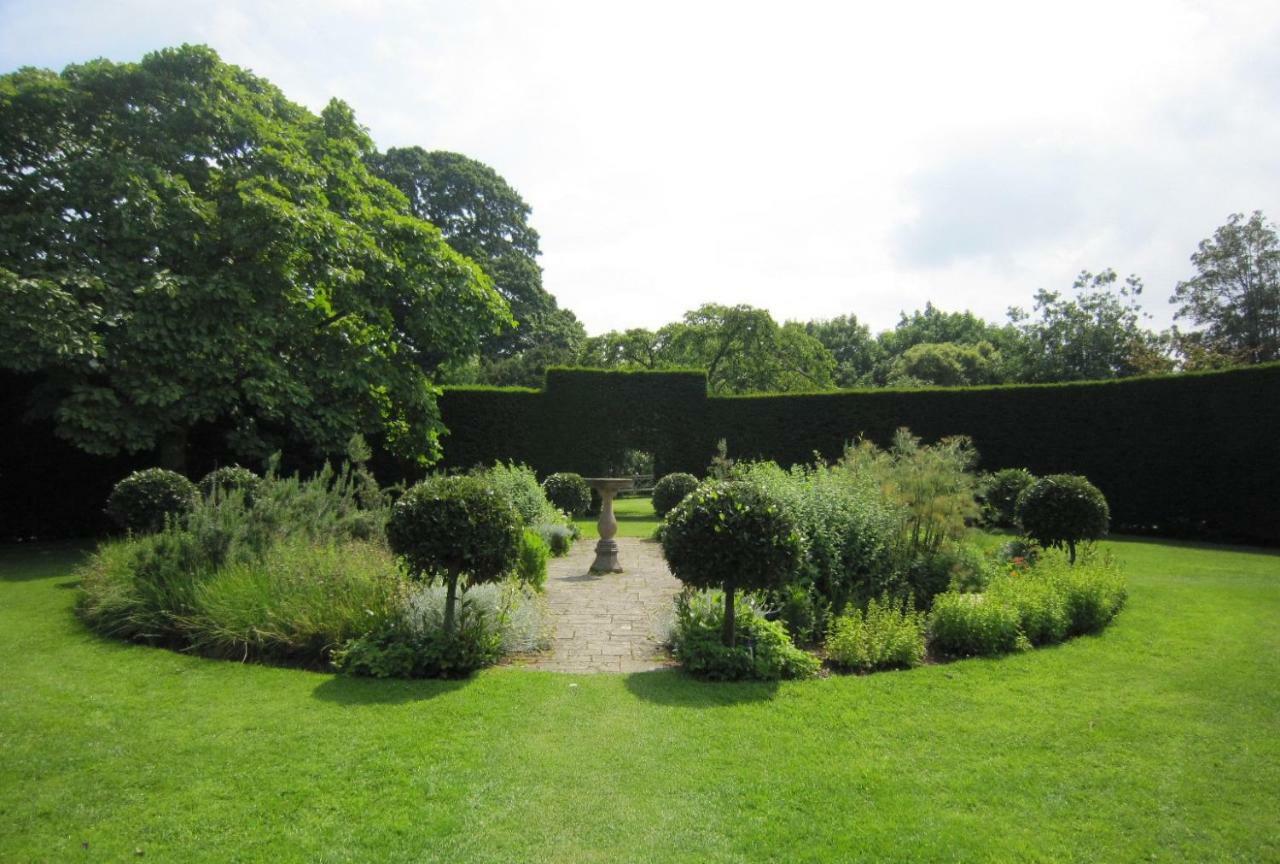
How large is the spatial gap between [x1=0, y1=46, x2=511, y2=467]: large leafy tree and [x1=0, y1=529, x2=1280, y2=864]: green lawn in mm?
6265

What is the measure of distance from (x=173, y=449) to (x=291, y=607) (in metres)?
8.28

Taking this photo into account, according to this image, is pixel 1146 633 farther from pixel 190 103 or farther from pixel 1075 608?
pixel 190 103

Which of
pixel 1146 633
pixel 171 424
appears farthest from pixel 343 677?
pixel 171 424

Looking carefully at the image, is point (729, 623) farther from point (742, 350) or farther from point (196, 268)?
point (742, 350)

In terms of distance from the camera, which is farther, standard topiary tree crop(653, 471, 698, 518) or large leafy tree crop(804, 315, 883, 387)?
large leafy tree crop(804, 315, 883, 387)

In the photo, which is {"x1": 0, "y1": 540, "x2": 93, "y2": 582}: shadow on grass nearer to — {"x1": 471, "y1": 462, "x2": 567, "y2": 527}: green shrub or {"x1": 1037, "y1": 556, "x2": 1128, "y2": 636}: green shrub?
{"x1": 471, "y1": 462, "x2": 567, "y2": 527}: green shrub

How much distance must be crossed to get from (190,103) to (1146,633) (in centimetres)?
1551

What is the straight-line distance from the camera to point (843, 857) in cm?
308

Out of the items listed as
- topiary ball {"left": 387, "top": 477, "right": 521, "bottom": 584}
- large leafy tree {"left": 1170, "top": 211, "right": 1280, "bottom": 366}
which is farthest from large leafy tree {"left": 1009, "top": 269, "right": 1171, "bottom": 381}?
topiary ball {"left": 387, "top": 477, "right": 521, "bottom": 584}

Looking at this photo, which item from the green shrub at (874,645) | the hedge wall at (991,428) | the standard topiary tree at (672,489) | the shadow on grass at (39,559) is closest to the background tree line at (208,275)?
the shadow on grass at (39,559)

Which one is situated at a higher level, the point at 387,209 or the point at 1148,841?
the point at 387,209

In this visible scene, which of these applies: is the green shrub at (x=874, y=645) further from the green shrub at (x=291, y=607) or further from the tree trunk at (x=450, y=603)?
the green shrub at (x=291, y=607)

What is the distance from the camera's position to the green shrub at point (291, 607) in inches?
233

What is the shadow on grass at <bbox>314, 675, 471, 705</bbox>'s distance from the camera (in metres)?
4.88
